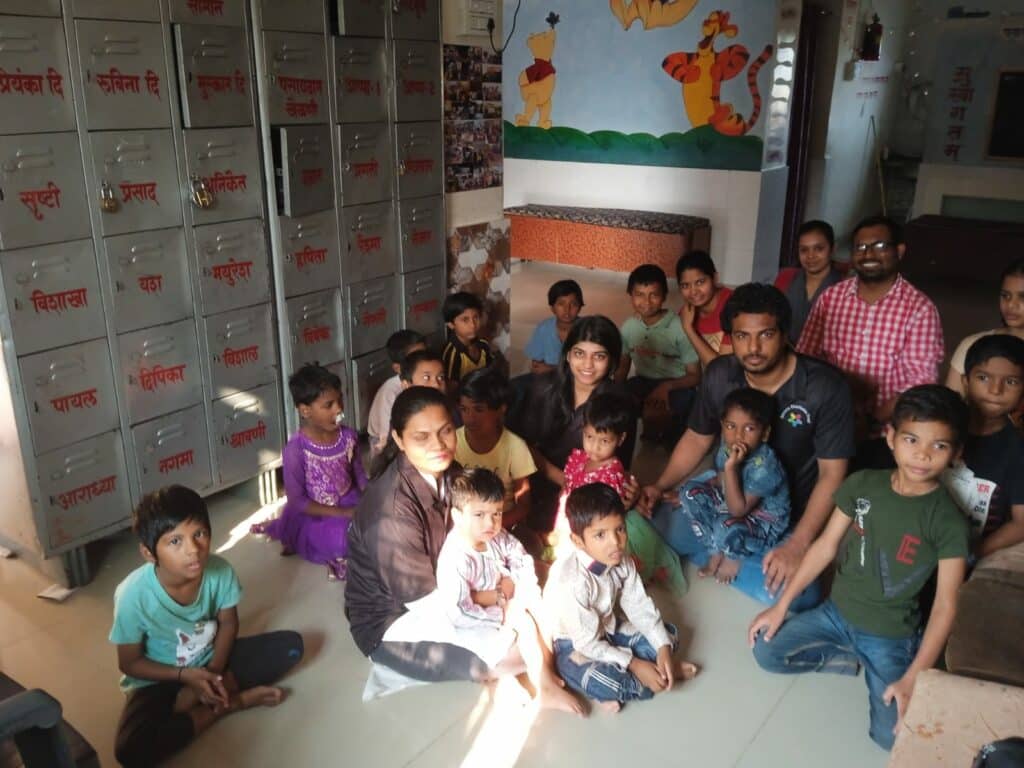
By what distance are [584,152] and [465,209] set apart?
3728mm

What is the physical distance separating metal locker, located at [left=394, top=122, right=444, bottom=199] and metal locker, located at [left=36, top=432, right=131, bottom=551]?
1.54 metres

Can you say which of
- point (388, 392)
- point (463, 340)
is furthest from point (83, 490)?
point (463, 340)

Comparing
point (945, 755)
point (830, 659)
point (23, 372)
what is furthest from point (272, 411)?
point (945, 755)

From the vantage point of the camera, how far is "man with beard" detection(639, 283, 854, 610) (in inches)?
98.7

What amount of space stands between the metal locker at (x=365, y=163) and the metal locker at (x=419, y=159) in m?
0.06

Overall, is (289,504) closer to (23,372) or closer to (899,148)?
(23,372)

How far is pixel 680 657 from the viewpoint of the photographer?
7.89 feet

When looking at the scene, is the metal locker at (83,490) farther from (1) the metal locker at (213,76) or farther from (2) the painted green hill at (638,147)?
(2) the painted green hill at (638,147)

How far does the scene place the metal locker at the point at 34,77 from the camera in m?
2.29

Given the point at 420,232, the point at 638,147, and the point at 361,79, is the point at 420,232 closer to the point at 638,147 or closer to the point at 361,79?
the point at 361,79

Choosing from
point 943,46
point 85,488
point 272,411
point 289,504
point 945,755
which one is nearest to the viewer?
point 945,755

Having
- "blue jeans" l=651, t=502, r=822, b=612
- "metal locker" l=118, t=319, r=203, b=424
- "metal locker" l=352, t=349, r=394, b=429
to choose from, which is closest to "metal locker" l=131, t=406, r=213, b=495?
"metal locker" l=118, t=319, r=203, b=424

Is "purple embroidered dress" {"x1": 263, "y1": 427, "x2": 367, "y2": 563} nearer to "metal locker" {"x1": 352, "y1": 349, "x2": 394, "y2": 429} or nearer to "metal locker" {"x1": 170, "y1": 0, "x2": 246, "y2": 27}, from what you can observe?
"metal locker" {"x1": 352, "y1": 349, "x2": 394, "y2": 429}

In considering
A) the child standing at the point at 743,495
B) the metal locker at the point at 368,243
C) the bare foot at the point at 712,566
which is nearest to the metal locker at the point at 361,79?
the metal locker at the point at 368,243
